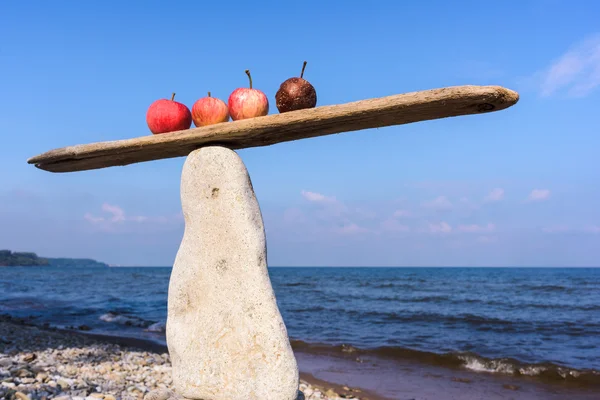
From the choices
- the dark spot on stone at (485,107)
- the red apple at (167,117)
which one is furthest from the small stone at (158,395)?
the dark spot on stone at (485,107)

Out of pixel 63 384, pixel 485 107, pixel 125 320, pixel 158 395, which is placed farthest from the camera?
pixel 125 320

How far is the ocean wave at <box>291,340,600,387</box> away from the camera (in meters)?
10.2

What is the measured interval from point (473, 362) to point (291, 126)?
8941 mm

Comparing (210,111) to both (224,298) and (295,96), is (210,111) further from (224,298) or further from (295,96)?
(224,298)

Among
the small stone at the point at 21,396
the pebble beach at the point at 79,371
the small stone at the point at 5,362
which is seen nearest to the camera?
the small stone at the point at 21,396

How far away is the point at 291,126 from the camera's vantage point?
4.50 m

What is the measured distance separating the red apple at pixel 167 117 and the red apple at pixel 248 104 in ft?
1.87

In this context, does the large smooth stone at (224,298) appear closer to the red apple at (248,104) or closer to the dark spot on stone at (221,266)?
the dark spot on stone at (221,266)

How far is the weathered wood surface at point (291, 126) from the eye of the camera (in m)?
3.86

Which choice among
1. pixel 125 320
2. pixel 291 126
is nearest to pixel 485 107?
pixel 291 126

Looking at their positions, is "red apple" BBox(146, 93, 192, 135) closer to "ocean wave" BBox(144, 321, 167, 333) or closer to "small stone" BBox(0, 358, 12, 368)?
"small stone" BBox(0, 358, 12, 368)

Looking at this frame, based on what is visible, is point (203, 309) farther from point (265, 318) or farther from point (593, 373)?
point (593, 373)

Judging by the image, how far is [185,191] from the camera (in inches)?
194

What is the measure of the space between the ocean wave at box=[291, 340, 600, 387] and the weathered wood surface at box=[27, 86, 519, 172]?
27.2 ft
